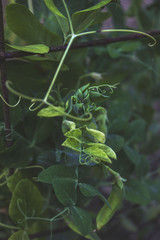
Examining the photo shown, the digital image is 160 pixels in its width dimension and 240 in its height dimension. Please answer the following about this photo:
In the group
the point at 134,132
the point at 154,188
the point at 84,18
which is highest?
the point at 84,18

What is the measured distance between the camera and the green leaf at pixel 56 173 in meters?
0.38

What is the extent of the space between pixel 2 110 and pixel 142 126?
0.90 feet

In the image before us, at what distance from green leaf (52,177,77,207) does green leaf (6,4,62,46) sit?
0.18m

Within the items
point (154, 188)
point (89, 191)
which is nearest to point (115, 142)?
point (89, 191)

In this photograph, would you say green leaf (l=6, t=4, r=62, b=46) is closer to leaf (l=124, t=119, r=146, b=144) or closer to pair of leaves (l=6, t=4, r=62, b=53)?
pair of leaves (l=6, t=4, r=62, b=53)

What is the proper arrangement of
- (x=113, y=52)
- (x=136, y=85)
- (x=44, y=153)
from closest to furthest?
(x=44, y=153) < (x=113, y=52) < (x=136, y=85)

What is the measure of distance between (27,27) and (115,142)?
0.20 meters

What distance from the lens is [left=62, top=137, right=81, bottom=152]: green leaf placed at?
34 cm

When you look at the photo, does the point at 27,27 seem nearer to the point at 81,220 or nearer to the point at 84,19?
the point at 84,19

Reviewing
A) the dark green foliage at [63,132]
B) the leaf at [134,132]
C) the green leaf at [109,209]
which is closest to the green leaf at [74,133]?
the dark green foliage at [63,132]

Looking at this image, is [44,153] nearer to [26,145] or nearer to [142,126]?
[26,145]

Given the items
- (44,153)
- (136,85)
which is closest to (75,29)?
(44,153)

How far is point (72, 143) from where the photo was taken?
13.8 inches

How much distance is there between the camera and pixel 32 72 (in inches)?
20.3
